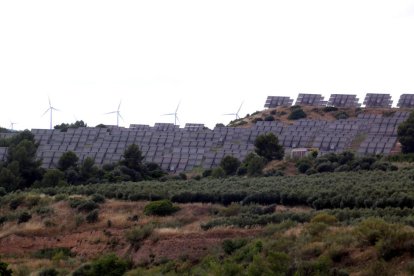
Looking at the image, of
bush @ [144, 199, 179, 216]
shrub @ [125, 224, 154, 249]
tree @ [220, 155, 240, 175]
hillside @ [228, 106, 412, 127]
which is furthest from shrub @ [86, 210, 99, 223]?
hillside @ [228, 106, 412, 127]

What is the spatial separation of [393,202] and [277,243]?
38.6 ft

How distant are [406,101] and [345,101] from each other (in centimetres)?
846

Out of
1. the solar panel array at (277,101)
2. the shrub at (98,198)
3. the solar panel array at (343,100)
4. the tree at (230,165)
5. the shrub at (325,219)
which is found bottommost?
the shrub at (98,198)

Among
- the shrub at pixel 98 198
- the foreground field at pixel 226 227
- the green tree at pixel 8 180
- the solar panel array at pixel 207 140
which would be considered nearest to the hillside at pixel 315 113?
the solar panel array at pixel 207 140

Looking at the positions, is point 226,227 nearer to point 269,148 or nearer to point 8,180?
point 8,180

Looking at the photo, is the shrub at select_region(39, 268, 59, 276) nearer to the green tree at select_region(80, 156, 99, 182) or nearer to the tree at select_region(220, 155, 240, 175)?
Answer: the green tree at select_region(80, 156, 99, 182)

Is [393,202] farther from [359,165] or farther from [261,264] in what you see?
[359,165]

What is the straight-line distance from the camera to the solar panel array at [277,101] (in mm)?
135438

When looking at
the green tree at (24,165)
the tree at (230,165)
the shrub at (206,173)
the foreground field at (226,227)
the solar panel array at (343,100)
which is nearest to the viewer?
the foreground field at (226,227)

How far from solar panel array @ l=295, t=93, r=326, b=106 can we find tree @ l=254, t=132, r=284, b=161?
1771 inches

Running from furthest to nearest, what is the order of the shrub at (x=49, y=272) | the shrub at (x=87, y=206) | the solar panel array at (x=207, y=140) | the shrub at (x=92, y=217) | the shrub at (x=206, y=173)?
the solar panel array at (x=207, y=140), the shrub at (x=206, y=173), the shrub at (x=87, y=206), the shrub at (x=92, y=217), the shrub at (x=49, y=272)

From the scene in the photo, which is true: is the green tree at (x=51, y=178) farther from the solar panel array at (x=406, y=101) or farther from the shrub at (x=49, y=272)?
the solar panel array at (x=406, y=101)

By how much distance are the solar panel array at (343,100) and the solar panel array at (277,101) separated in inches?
253

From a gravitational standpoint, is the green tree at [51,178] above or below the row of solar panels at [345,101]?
below
